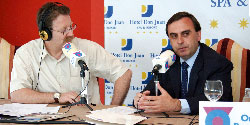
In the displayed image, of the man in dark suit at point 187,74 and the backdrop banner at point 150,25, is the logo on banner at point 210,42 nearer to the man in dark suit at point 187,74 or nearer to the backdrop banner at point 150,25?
the backdrop banner at point 150,25

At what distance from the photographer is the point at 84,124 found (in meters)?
1.67

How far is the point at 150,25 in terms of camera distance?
3.31 m

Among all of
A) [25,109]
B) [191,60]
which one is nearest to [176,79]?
[191,60]

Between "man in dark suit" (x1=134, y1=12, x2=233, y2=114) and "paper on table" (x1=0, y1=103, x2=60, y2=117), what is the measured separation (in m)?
0.52

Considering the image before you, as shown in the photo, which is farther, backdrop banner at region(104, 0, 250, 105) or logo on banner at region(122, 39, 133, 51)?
logo on banner at region(122, 39, 133, 51)

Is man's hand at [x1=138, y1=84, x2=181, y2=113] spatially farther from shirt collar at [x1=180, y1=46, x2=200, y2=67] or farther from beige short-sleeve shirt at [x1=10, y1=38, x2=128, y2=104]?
beige short-sleeve shirt at [x1=10, y1=38, x2=128, y2=104]

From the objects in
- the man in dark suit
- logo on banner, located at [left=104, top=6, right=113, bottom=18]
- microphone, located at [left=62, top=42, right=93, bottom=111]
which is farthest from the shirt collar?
logo on banner, located at [left=104, top=6, right=113, bottom=18]

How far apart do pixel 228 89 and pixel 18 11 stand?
2406 millimetres

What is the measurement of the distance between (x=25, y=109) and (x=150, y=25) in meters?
1.63

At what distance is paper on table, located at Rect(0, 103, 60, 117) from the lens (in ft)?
6.26

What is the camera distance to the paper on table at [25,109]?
1908mm

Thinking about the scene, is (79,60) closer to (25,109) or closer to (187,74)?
(25,109)

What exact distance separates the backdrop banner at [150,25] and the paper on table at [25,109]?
129cm

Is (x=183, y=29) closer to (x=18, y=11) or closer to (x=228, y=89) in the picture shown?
(x=228, y=89)
